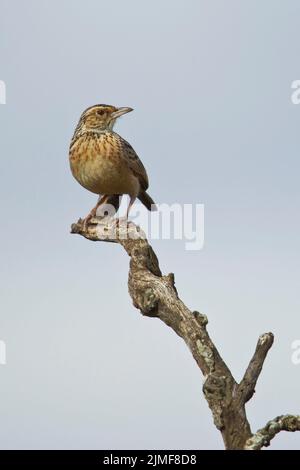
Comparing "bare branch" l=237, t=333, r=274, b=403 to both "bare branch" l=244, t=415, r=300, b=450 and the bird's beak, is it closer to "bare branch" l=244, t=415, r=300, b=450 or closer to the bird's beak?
"bare branch" l=244, t=415, r=300, b=450

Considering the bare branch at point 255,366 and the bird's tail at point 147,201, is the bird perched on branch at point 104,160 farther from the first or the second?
the bare branch at point 255,366

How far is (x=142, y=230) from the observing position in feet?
42.1

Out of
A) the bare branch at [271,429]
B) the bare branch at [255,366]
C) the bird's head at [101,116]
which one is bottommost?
the bare branch at [271,429]

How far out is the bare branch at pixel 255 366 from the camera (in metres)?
A: 10.8

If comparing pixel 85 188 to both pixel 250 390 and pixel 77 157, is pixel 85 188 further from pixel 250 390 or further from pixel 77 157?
pixel 250 390

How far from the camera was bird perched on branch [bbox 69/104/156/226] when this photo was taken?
1348 centimetres

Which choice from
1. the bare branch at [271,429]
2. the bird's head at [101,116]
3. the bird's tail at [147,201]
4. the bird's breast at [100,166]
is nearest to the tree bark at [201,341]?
the bare branch at [271,429]

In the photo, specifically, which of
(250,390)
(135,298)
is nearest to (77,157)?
(135,298)

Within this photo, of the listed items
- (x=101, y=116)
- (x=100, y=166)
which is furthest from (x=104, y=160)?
(x=101, y=116)

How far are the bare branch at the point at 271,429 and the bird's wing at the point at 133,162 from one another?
4876 mm

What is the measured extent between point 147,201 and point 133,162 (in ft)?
3.70

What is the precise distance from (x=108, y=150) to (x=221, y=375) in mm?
4176

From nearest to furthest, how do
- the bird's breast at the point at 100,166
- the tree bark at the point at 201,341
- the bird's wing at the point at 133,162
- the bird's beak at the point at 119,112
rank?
1. the tree bark at the point at 201,341
2. the bird's breast at the point at 100,166
3. the bird's wing at the point at 133,162
4. the bird's beak at the point at 119,112
